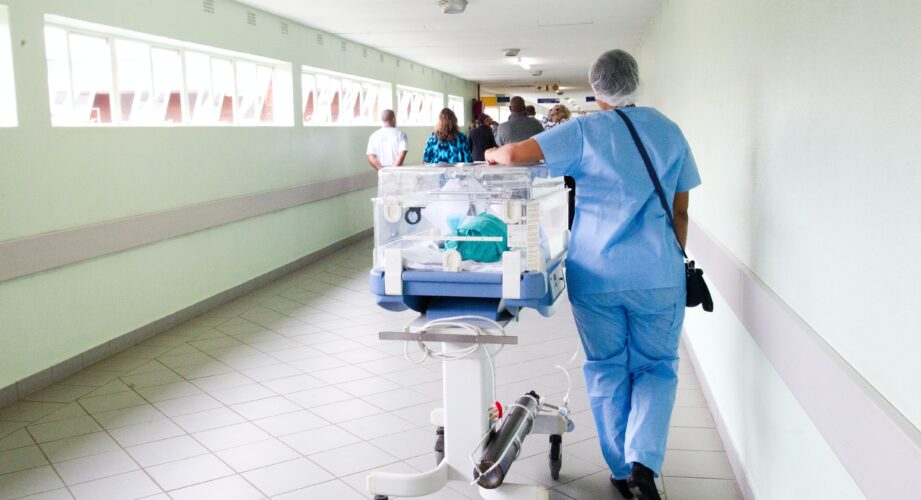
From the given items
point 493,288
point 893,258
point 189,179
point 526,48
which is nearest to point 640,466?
point 493,288

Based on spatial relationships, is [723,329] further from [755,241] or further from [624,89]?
[624,89]

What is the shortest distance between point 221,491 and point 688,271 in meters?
2.00

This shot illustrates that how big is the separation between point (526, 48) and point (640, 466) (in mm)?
9857

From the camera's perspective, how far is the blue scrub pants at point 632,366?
2.83 meters

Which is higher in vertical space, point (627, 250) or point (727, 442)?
point (627, 250)

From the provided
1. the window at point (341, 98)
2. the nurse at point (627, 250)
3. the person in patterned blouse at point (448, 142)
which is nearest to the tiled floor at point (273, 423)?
the nurse at point (627, 250)

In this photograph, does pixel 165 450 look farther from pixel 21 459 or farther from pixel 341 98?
pixel 341 98

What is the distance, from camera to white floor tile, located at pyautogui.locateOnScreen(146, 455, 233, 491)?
10.7 ft

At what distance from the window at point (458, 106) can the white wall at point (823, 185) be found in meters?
14.7

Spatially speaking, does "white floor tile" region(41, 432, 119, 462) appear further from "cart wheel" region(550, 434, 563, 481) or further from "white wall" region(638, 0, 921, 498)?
"white wall" region(638, 0, 921, 498)

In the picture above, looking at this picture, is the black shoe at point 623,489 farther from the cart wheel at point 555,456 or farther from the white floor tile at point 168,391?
the white floor tile at point 168,391

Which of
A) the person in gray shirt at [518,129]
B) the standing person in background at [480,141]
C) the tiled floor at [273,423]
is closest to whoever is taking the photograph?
the tiled floor at [273,423]

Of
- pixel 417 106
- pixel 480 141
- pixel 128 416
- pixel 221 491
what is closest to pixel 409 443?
pixel 221 491

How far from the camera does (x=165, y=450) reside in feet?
11.8
